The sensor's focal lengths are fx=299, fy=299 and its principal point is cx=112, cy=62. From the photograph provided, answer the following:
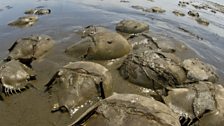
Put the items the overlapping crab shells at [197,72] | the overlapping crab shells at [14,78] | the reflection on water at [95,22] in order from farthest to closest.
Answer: the reflection on water at [95,22] → the overlapping crab shells at [197,72] → the overlapping crab shells at [14,78]

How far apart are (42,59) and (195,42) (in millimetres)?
5294

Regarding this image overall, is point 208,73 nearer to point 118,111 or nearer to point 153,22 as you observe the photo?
point 118,111

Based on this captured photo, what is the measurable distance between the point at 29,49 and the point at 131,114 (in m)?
3.94

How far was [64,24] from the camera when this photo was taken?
10.1 meters

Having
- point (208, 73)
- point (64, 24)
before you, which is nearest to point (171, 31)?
point (64, 24)

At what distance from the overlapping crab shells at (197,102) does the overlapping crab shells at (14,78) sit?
258 centimetres

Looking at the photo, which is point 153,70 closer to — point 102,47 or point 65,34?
point 102,47

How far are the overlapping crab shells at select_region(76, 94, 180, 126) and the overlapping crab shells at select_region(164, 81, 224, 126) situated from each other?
0.94 m

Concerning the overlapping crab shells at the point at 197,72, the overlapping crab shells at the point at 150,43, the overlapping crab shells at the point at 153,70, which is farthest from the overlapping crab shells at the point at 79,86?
the overlapping crab shells at the point at 150,43

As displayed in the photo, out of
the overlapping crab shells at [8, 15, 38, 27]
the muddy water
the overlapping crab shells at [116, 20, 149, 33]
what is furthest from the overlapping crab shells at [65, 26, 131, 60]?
the overlapping crab shells at [8, 15, 38, 27]

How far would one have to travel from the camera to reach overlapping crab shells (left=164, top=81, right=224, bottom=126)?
477 centimetres

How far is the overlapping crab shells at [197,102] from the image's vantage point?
4.77m

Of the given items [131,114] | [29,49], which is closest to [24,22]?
[29,49]

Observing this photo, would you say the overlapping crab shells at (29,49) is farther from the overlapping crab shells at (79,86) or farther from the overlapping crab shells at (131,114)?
the overlapping crab shells at (131,114)
